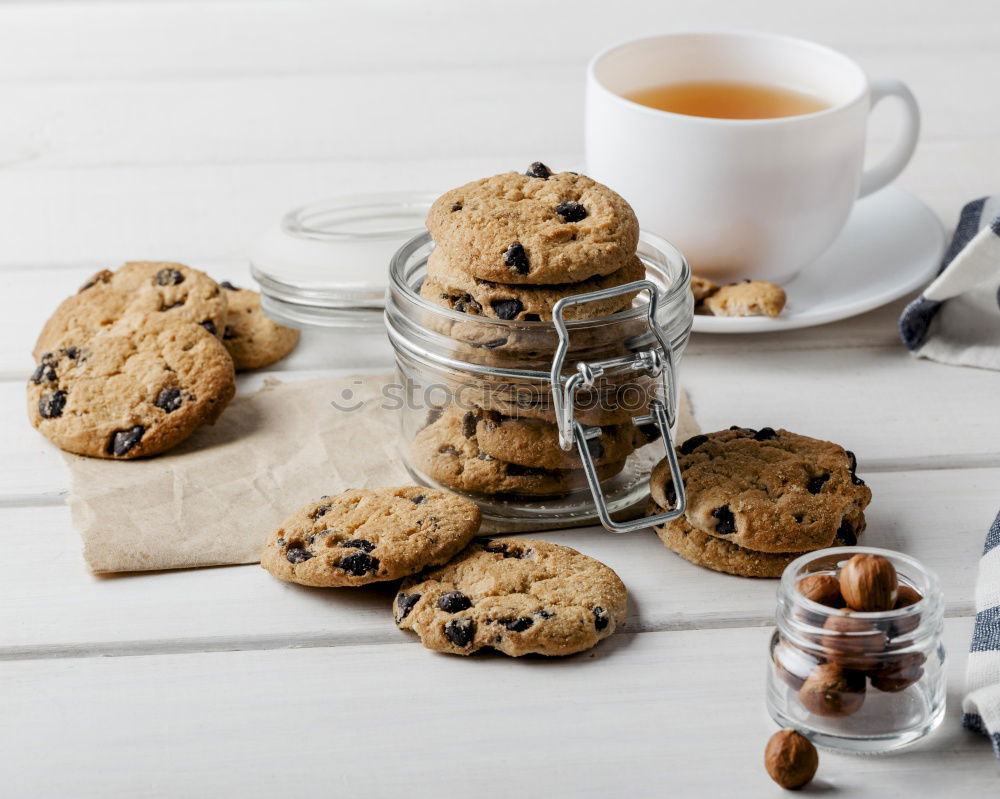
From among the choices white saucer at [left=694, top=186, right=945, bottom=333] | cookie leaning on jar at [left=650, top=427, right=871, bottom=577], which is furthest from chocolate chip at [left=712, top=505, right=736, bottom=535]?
white saucer at [left=694, top=186, right=945, bottom=333]

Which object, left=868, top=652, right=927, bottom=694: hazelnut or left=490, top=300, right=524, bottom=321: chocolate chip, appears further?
left=490, top=300, right=524, bottom=321: chocolate chip

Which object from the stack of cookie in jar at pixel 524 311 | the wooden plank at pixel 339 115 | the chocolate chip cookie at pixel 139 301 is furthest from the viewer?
the wooden plank at pixel 339 115

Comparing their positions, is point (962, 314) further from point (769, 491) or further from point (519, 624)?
point (519, 624)

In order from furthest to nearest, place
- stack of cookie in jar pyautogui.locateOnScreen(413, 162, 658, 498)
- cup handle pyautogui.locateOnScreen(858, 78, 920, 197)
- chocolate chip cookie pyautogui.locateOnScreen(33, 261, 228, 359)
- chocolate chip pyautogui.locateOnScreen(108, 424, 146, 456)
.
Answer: cup handle pyautogui.locateOnScreen(858, 78, 920, 197), chocolate chip cookie pyautogui.locateOnScreen(33, 261, 228, 359), chocolate chip pyautogui.locateOnScreen(108, 424, 146, 456), stack of cookie in jar pyautogui.locateOnScreen(413, 162, 658, 498)

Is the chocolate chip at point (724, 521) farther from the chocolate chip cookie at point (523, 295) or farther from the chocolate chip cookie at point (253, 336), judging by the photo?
the chocolate chip cookie at point (253, 336)

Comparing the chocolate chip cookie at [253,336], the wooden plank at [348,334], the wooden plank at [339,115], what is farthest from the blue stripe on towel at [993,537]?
the wooden plank at [339,115]

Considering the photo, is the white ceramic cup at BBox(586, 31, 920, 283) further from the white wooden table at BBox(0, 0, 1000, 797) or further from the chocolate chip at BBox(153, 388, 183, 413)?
the chocolate chip at BBox(153, 388, 183, 413)

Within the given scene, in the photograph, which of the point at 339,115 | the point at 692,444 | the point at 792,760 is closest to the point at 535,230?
the point at 692,444
